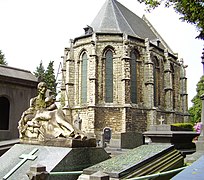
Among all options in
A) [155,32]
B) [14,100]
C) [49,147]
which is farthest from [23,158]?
[155,32]

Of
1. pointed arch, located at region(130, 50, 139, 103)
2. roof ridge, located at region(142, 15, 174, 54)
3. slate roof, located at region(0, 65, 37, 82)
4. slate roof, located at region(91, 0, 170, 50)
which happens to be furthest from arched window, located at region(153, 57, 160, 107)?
slate roof, located at region(0, 65, 37, 82)

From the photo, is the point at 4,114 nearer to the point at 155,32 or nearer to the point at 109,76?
the point at 109,76

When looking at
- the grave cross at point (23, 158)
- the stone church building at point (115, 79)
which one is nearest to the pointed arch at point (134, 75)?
the stone church building at point (115, 79)

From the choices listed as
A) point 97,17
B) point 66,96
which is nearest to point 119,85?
point 66,96

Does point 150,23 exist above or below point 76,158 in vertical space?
above

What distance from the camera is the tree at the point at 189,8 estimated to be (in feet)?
25.4

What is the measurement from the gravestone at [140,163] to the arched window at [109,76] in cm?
2327

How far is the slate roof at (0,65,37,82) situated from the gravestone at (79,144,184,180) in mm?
8351

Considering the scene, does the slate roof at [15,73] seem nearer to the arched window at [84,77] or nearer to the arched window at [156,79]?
the arched window at [84,77]

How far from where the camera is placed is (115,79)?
1190 inches

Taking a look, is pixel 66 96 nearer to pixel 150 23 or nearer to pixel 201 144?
pixel 150 23

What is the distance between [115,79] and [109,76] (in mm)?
786

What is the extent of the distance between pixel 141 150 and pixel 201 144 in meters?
3.00

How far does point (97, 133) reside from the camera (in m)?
28.7
